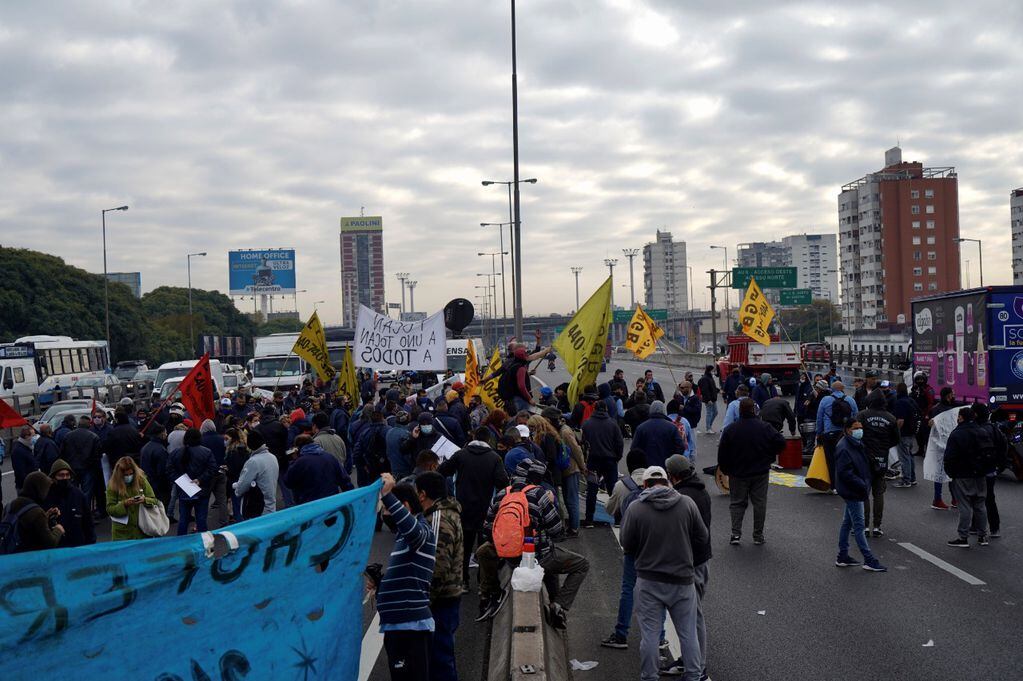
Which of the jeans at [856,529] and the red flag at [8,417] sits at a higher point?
the red flag at [8,417]

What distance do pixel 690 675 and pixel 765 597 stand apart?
2.72 metres

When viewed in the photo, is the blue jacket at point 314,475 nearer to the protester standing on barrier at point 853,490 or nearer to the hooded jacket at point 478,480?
the hooded jacket at point 478,480

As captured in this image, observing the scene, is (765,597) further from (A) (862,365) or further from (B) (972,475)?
(A) (862,365)

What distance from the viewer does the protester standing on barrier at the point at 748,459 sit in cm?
1131

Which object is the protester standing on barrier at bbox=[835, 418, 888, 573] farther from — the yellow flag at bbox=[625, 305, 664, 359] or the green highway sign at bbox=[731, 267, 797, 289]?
the green highway sign at bbox=[731, 267, 797, 289]

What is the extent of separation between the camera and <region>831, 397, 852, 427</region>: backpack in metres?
13.7

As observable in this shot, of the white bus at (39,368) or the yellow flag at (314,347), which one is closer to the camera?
the yellow flag at (314,347)

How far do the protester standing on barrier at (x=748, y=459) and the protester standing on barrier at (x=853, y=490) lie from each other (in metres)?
0.90

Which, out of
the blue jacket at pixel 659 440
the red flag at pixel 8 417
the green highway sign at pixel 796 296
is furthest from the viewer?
the green highway sign at pixel 796 296

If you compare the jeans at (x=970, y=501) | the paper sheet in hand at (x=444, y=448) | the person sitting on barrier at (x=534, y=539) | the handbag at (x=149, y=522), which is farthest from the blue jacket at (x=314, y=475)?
the jeans at (x=970, y=501)

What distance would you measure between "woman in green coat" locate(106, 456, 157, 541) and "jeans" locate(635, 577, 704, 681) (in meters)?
5.04

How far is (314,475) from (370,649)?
2.57 m

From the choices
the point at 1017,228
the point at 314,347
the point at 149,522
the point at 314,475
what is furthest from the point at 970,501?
the point at 1017,228

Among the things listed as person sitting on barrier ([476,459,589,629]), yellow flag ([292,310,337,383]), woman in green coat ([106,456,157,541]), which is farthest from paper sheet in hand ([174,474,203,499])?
yellow flag ([292,310,337,383])
